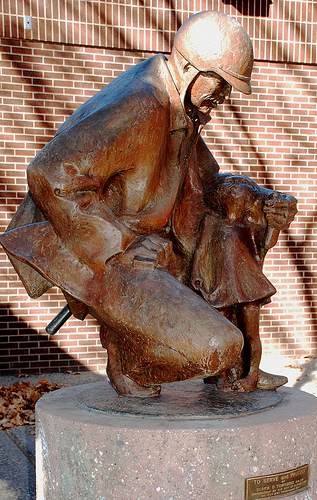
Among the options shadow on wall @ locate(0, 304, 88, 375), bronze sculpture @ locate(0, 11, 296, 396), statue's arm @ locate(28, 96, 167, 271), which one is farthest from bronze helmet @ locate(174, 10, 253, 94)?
shadow on wall @ locate(0, 304, 88, 375)

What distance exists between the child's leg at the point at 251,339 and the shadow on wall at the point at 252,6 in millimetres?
4786

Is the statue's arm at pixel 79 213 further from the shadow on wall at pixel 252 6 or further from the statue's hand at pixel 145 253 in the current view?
the shadow on wall at pixel 252 6

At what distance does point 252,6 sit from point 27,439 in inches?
206

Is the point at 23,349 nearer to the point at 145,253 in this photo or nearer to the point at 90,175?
the point at 145,253

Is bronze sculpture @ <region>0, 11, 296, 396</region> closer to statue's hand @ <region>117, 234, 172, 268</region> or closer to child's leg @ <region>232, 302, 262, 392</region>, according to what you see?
statue's hand @ <region>117, 234, 172, 268</region>

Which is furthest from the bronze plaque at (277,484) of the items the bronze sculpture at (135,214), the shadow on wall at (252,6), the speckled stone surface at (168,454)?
the shadow on wall at (252,6)

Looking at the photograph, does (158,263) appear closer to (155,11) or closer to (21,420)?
(21,420)

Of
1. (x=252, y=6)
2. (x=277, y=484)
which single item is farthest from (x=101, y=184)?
(x=252, y=6)

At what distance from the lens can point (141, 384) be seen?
2980 mm

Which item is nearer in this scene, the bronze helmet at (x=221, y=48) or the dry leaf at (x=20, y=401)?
the bronze helmet at (x=221, y=48)

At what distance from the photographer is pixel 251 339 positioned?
322cm

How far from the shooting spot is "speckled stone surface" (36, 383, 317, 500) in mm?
2518

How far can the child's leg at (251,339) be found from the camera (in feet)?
10.4

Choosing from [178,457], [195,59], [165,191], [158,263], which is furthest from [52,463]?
[195,59]
